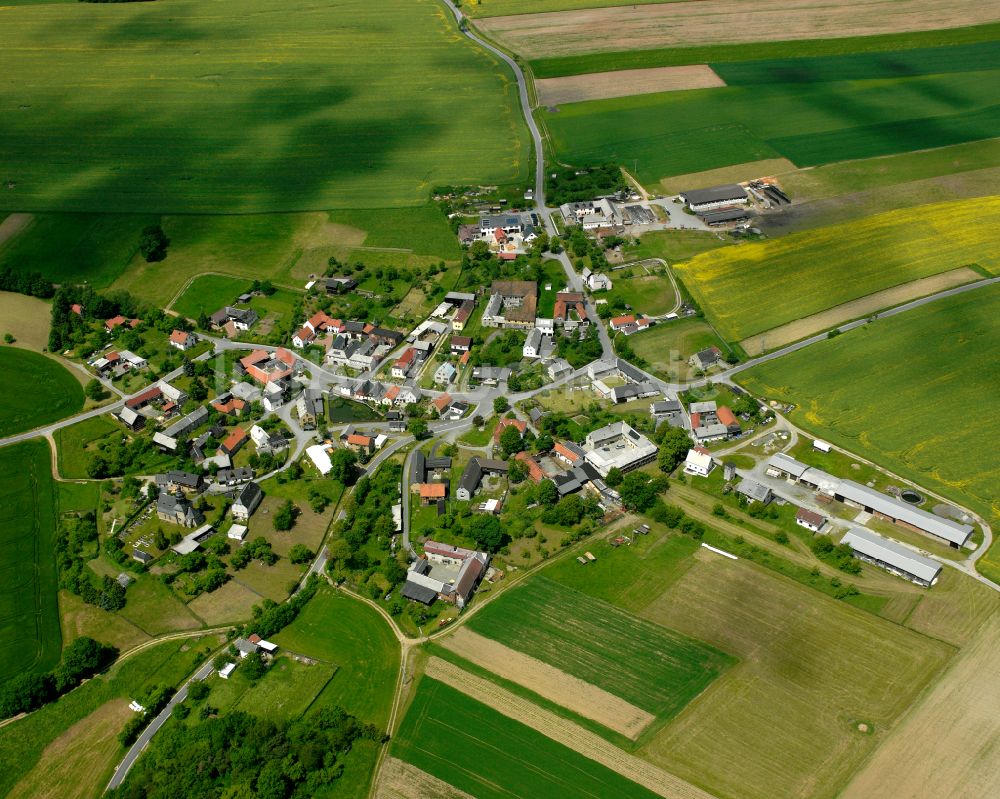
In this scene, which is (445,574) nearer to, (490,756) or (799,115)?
(490,756)

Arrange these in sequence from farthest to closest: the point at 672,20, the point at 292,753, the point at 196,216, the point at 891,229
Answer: the point at 672,20 < the point at 196,216 < the point at 891,229 < the point at 292,753

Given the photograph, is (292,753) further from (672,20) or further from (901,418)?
(672,20)

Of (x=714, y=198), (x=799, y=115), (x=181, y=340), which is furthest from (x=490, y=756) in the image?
(x=799, y=115)

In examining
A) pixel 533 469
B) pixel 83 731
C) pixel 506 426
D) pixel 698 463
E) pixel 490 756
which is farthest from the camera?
pixel 506 426

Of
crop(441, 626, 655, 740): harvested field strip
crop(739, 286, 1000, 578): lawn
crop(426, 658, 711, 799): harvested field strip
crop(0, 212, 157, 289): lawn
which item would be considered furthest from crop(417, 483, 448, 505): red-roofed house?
crop(0, 212, 157, 289): lawn

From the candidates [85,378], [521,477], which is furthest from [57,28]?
[521,477]

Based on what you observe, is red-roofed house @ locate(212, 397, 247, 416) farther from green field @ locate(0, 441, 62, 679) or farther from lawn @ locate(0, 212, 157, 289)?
lawn @ locate(0, 212, 157, 289)
